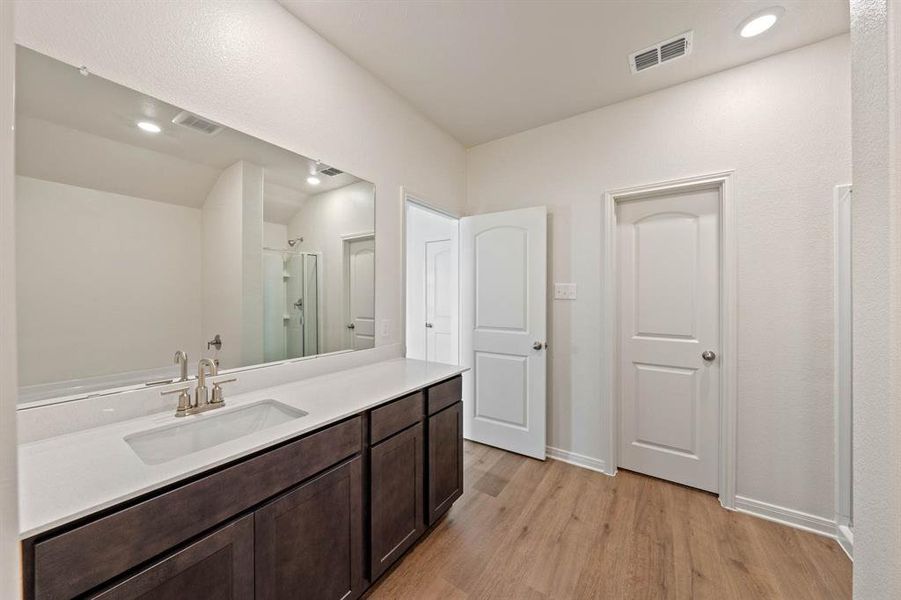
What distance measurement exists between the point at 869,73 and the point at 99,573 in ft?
6.82

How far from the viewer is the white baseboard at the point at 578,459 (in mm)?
2547

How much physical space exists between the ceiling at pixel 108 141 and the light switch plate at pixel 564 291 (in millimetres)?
2211

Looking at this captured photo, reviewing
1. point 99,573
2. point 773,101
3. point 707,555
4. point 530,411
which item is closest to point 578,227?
point 773,101

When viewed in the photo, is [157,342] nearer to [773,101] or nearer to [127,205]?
[127,205]

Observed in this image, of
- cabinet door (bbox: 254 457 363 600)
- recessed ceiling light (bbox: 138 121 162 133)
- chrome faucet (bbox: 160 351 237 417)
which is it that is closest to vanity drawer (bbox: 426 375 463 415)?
cabinet door (bbox: 254 457 363 600)

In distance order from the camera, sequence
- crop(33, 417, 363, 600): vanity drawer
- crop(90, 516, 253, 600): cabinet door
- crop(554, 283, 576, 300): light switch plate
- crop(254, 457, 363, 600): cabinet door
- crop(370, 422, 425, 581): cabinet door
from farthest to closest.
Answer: crop(554, 283, 576, 300): light switch plate
crop(370, 422, 425, 581): cabinet door
crop(254, 457, 363, 600): cabinet door
crop(90, 516, 253, 600): cabinet door
crop(33, 417, 363, 600): vanity drawer

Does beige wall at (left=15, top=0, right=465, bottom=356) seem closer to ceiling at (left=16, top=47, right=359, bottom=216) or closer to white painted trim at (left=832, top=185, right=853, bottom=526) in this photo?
ceiling at (left=16, top=47, right=359, bottom=216)

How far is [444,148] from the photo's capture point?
2939 millimetres

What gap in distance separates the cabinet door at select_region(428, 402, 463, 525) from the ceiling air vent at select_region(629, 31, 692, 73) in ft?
7.74

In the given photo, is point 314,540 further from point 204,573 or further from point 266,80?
point 266,80

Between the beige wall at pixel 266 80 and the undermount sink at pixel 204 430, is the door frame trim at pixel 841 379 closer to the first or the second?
the beige wall at pixel 266 80

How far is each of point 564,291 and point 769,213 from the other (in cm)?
130

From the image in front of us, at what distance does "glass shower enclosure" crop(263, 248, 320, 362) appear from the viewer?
65.9 inches

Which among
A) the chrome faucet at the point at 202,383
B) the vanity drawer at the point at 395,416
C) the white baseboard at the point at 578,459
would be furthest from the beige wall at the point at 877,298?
the chrome faucet at the point at 202,383
